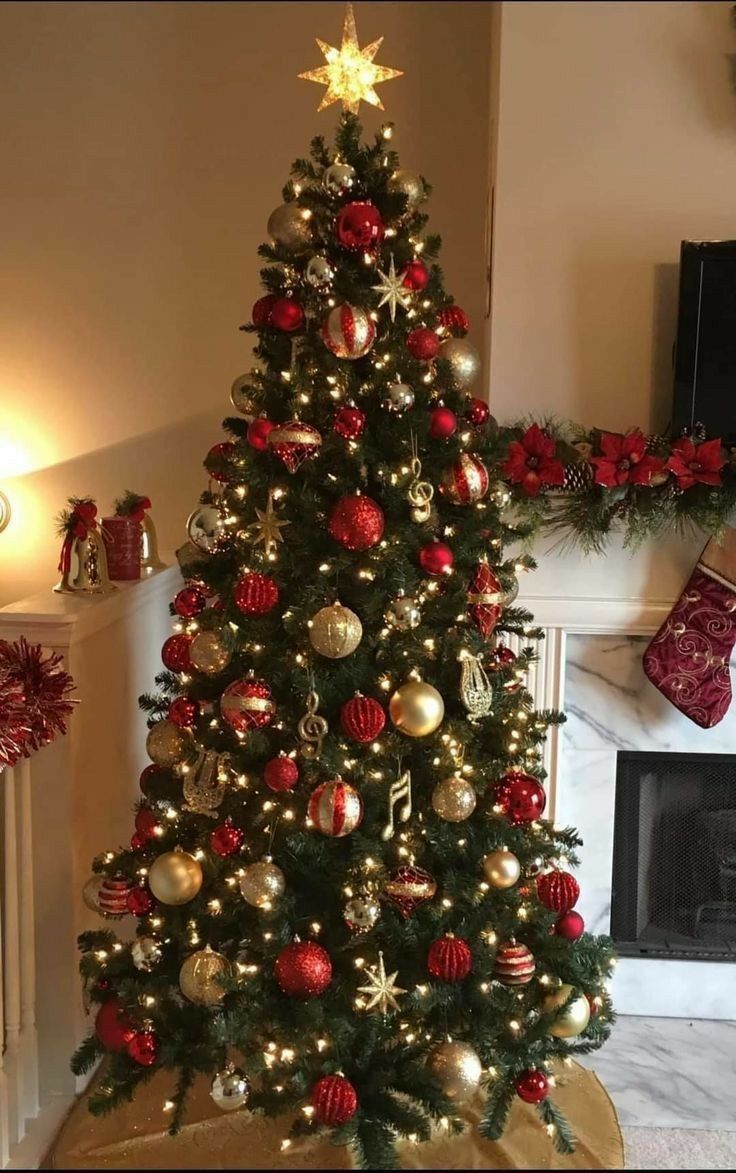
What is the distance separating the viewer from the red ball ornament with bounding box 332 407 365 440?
1.69 metres

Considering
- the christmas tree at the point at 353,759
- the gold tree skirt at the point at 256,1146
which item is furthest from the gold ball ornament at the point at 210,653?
the gold tree skirt at the point at 256,1146

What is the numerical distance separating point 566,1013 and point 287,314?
1.43m

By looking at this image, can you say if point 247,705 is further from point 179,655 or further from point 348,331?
point 348,331

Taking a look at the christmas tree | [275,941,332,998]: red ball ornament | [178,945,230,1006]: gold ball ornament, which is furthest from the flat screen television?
[178,945,230,1006]: gold ball ornament

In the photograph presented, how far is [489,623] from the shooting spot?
179cm

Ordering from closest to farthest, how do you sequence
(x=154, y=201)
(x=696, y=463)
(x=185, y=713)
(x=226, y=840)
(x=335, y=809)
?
(x=335, y=809)
(x=226, y=840)
(x=185, y=713)
(x=696, y=463)
(x=154, y=201)

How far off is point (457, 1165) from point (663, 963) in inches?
33.5

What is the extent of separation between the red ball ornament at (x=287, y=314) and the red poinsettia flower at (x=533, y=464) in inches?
22.9

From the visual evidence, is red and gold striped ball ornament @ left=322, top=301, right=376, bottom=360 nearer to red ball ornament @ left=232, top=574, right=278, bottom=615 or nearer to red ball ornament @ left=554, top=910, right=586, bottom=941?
red ball ornament @ left=232, top=574, right=278, bottom=615

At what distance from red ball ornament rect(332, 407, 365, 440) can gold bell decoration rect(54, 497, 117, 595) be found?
34.7 inches

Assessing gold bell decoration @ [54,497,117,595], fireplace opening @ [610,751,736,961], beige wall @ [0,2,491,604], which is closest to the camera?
gold bell decoration @ [54,497,117,595]

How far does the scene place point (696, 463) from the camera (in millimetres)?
2049

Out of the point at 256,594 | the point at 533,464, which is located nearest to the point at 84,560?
the point at 256,594

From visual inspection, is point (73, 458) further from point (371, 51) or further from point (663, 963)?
point (663, 963)
